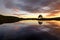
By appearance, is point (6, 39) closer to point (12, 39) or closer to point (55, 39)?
point (12, 39)

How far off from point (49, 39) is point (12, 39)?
1.01 meters

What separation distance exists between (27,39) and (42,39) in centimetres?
41

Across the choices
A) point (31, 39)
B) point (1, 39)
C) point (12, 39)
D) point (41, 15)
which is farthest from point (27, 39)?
point (41, 15)

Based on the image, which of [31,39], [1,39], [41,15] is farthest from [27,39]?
[41,15]

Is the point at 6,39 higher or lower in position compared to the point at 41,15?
lower

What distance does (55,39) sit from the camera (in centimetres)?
422

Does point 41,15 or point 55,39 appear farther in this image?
point 41,15

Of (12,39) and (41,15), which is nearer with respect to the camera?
(12,39)

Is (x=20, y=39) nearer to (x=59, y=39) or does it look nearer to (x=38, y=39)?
(x=38, y=39)

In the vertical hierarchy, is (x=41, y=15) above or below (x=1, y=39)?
above

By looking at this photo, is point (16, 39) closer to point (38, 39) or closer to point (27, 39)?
point (27, 39)

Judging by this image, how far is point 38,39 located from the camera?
14.0ft

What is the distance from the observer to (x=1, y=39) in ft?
13.9

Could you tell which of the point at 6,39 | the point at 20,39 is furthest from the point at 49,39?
the point at 6,39
